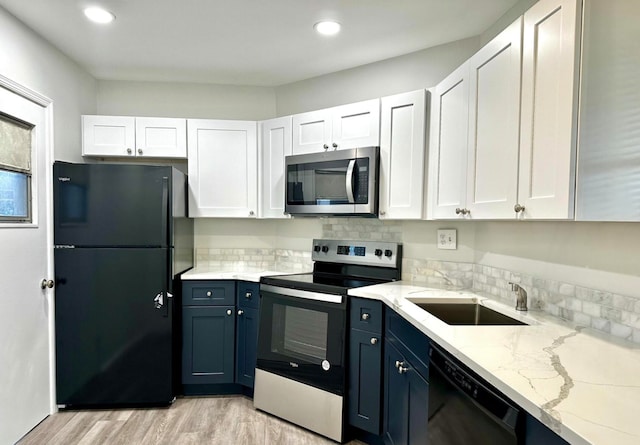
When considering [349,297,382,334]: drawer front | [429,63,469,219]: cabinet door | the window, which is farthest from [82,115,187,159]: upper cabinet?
[429,63,469,219]: cabinet door

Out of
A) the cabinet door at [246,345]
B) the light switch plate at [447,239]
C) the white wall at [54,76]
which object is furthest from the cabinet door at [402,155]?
the white wall at [54,76]

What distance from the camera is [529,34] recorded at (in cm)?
137

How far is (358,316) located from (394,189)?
2.64 ft

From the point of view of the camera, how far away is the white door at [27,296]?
206cm

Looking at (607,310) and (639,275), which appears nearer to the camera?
(639,275)

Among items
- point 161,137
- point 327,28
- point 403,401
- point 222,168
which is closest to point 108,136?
point 161,137

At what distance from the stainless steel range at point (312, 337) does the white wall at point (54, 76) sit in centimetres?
176

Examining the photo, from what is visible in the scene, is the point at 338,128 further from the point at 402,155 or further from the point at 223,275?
the point at 223,275

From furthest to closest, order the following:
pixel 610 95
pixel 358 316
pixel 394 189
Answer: pixel 394 189
pixel 358 316
pixel 610 95

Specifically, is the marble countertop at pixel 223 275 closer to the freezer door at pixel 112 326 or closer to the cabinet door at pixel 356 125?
the freezer door at pixel 112 326

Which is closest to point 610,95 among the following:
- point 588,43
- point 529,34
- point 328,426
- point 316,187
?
point 588,43

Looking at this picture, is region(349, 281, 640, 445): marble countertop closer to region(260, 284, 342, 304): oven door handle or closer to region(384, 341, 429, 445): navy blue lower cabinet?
region(384, 341, 429, 445): navy blue lower cabinet

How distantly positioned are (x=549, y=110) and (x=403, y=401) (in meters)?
1.40

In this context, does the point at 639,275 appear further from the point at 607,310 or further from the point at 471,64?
the point at 471,64
